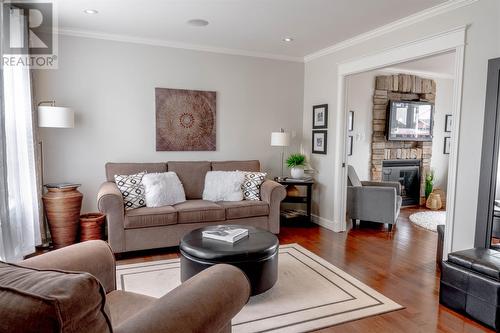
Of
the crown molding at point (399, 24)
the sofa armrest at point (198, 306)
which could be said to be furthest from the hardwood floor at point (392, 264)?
the crown molding at point (399, 24)

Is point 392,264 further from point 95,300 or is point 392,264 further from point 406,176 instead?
point 406,176

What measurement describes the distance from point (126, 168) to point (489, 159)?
370 cm

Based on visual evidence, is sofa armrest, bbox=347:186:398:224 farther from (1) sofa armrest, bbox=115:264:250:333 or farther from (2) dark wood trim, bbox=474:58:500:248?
(1) sofa armrest, bbox=115:264:250:333

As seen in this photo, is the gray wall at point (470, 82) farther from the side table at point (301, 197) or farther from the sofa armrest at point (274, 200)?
the side table at point (301, 197)

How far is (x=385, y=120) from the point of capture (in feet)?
20.1

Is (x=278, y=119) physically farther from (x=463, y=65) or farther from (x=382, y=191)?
(x=463, y=65)

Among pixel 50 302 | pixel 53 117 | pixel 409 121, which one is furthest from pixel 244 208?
pixel 409 121

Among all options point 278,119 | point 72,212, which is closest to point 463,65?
point 278,119

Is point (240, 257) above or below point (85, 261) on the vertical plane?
below

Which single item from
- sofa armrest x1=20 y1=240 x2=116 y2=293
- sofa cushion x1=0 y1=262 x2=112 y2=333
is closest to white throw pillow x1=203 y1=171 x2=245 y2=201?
sofa armrest x1=20 y1=240 x2=116 y2=293

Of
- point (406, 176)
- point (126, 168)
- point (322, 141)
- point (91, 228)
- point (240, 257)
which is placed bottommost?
point (91, 228)

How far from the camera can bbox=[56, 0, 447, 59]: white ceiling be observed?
3.09 m

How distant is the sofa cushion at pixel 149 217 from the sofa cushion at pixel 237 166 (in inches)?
42.9

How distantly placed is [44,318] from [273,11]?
10.5 ft
